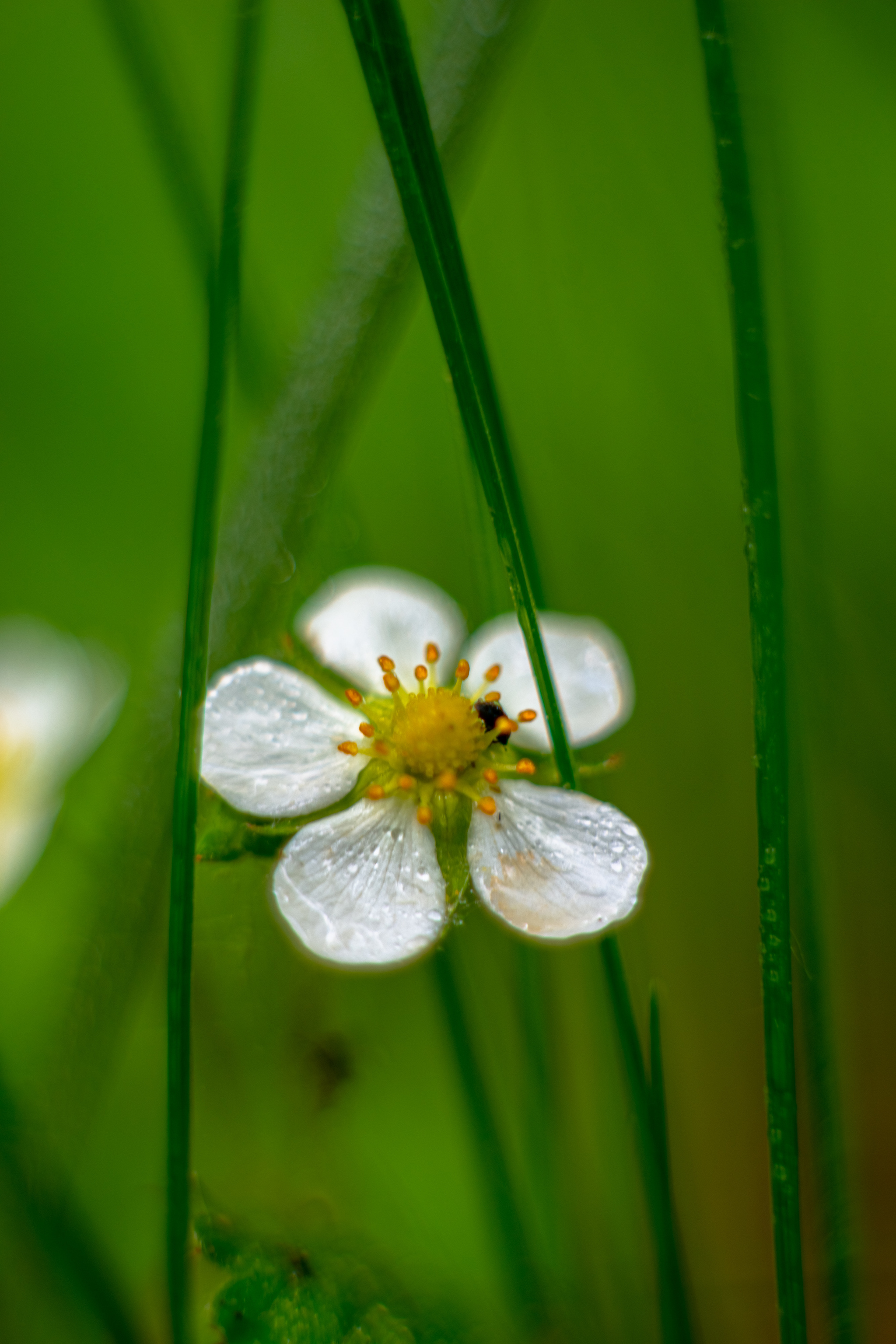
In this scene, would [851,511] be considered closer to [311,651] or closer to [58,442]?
[311,651]

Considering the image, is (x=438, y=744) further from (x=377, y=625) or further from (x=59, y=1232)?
(x=59, y=1232)

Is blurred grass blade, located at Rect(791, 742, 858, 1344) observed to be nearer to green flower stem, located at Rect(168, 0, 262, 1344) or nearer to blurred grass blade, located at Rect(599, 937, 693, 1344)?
blurred grass blade, located at Rect(599, 937, 693, 1344)

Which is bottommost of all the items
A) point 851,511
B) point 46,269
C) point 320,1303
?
point 320,1303

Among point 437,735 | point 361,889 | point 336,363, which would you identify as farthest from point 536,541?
point 361,889

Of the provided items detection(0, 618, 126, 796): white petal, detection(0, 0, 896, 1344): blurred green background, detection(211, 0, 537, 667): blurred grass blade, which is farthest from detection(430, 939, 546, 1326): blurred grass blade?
detection(0, 618, 126, 796): white petal

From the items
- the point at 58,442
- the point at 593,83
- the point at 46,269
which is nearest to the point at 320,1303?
the point at 58,442
